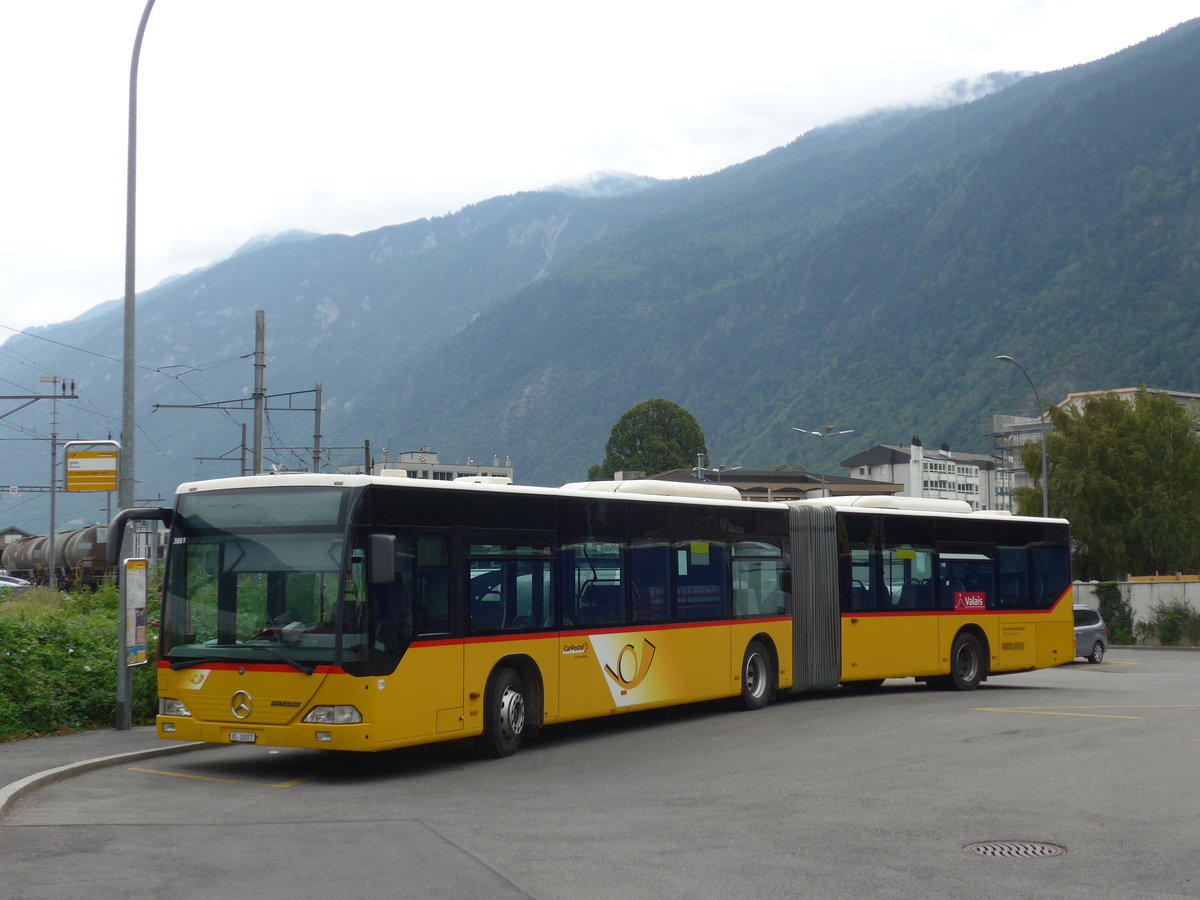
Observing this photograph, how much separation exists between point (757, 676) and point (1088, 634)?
2044 centimetres

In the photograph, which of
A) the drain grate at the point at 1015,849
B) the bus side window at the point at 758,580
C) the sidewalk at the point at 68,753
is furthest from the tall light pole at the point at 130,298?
the drain grate at the point at 1015,849

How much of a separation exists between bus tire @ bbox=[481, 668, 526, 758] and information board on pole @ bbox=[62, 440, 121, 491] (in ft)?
19.0

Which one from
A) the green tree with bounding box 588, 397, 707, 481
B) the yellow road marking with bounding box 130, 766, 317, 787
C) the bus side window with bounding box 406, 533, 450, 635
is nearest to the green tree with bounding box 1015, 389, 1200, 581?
the bus side window with bounding box 406, 533, 450, 635

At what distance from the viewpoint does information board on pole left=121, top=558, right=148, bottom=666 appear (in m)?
15.4

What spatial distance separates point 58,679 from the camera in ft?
53.1

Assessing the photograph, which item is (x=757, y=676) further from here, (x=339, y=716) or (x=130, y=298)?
(x=130, y=298)

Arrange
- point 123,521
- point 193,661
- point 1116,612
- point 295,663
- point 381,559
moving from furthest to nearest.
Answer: point 1116,612
point 123,521
point 193,661
point 295,663
point 381,559

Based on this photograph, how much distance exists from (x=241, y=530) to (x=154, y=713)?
4816 millimetres

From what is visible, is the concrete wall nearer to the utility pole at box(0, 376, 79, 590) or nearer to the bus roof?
the bus roof

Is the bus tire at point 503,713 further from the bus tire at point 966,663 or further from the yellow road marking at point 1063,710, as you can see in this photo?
the bus tire at point 966,663

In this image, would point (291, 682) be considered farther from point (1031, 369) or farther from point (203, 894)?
point (1031, 369)

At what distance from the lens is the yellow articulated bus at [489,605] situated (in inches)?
497

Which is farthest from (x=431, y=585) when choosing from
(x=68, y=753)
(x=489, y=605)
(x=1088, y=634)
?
(x=1088, y=634)

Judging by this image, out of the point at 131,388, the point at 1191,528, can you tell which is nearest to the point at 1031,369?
the point at 1191,528
